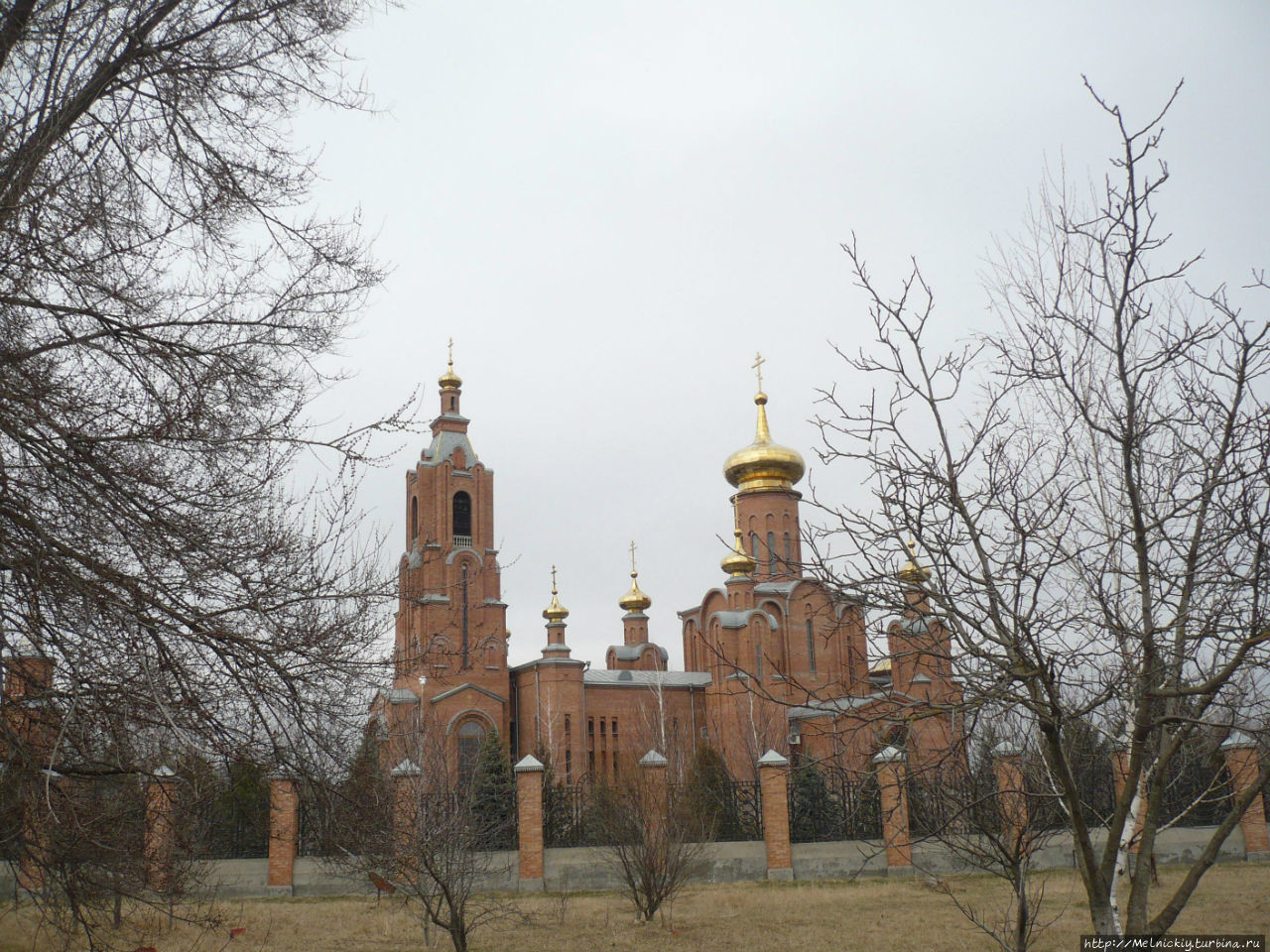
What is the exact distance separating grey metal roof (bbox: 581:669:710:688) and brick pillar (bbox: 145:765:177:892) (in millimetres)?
31552

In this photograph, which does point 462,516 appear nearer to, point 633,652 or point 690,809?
point 633,652

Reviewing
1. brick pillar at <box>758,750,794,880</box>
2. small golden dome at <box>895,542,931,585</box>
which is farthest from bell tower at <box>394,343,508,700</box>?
small golden dome at <box>895,542,931,585</box>

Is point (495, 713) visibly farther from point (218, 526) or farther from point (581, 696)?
point (218, 526)

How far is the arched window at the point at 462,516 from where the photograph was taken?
37.9 metres

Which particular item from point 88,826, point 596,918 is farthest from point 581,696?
point 88,826

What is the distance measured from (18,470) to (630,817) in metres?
11.6

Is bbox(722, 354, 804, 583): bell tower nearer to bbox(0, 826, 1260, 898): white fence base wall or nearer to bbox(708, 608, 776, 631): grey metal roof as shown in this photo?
bbox(708, 608, 776, 631): grey metal roof

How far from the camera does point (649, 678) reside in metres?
→ 39.5

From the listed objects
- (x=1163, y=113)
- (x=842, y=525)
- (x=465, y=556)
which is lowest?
(x=842, y=525)

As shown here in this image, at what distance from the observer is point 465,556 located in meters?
36.2

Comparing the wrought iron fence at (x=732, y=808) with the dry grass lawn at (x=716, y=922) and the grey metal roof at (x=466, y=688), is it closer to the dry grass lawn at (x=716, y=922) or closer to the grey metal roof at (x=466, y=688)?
the dry grass lawn at (x=716, y=922)

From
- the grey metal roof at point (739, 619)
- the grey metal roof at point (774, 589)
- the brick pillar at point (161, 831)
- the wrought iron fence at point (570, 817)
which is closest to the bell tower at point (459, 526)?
the grey metal roof at point (739, 619)

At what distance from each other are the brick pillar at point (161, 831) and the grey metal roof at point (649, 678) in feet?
104

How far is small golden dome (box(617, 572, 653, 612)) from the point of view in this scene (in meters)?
48.2
